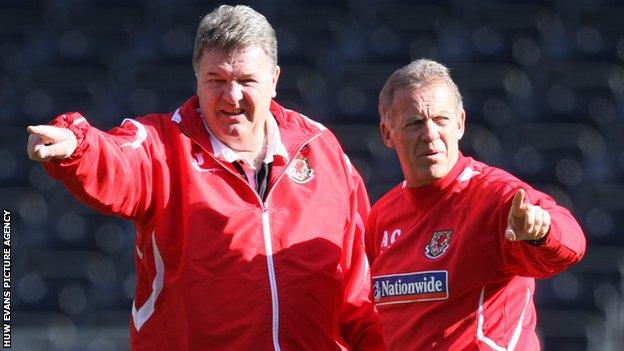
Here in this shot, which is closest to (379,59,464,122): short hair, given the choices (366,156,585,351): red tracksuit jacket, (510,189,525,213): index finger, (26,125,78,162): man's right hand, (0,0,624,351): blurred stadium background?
(366,156,585,351): red tracksuit jacket

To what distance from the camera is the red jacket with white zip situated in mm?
2344

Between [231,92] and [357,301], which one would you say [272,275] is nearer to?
[357,301]

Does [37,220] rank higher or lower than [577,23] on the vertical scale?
lower

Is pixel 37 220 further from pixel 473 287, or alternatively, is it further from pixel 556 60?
pixel 473 287

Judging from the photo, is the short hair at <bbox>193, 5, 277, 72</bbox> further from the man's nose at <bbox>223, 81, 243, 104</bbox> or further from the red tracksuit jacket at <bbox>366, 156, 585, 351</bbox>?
the red tracksuit jacket at <bbox>366, 156, 585, 351</bbox>

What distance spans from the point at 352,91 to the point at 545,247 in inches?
115

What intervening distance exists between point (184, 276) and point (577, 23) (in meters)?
3.23

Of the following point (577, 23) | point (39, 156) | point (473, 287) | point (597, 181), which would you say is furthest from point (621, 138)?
point (39, 156)

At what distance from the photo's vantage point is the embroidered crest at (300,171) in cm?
250

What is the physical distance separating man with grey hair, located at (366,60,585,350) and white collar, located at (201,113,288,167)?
0.25m

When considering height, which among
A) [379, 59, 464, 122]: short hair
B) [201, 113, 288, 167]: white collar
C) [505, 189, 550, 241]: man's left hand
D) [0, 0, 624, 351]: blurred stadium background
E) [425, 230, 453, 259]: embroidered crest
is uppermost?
[379, 59, 464, 122]: short hair

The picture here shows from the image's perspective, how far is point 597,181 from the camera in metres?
4.88

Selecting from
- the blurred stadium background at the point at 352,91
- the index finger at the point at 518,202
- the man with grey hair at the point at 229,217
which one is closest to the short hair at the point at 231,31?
the man with grey hair at the point at 229,217

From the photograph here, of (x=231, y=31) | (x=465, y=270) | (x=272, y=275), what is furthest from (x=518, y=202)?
(x=231, y=31)
